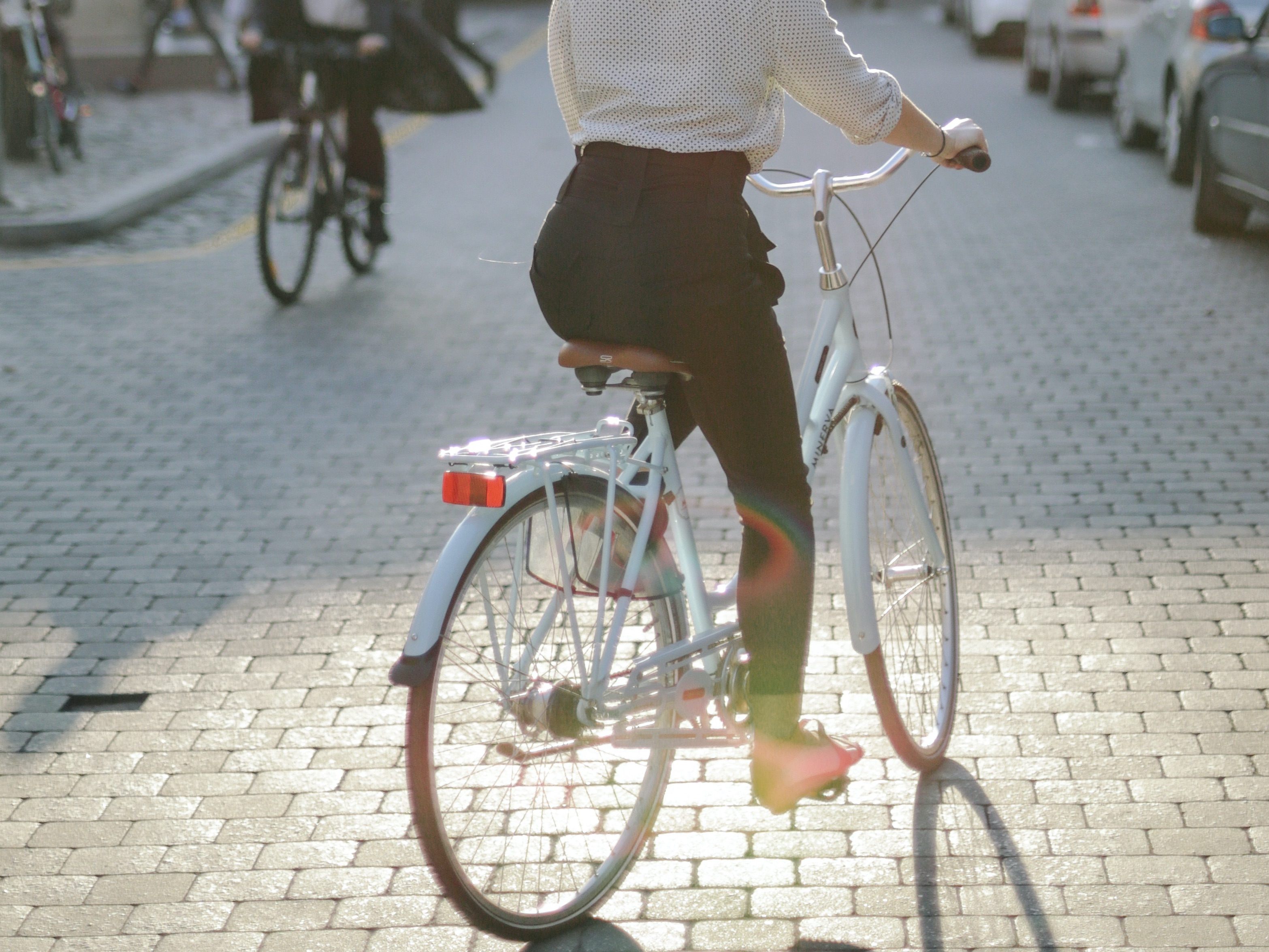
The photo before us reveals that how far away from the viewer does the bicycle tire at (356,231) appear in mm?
9555

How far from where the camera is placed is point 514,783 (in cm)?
331

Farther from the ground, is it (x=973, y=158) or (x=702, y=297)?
(x=973, y=158)

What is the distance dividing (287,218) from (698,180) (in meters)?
6.47

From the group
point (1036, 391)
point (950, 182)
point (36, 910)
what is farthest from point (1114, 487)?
point (950, 182)

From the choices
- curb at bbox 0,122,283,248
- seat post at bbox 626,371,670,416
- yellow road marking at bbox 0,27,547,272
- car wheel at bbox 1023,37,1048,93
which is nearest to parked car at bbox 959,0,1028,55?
car wheel at bbox 1023,37,1048,93

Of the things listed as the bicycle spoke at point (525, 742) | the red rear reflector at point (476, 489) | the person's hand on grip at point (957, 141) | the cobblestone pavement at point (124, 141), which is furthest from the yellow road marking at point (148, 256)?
the red rear reflector at point (476, 489)

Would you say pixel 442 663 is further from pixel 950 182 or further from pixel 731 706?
pixel 950 182

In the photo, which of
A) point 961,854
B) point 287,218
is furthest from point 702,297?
point 287,218

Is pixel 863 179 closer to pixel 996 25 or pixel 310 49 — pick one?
pixel 310 49

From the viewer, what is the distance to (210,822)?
3.80 metres

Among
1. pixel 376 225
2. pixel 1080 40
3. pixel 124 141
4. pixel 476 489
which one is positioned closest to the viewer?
pixel 476 489

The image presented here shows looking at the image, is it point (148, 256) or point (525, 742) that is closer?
point (525, 742)

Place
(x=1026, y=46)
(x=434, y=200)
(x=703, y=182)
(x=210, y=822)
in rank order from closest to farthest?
1. (x=703, y=182)
2. (x=210, y=822)
3. (x=434, y=200)
4. (x=1026, y=46)

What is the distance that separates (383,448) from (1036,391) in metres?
2.74
